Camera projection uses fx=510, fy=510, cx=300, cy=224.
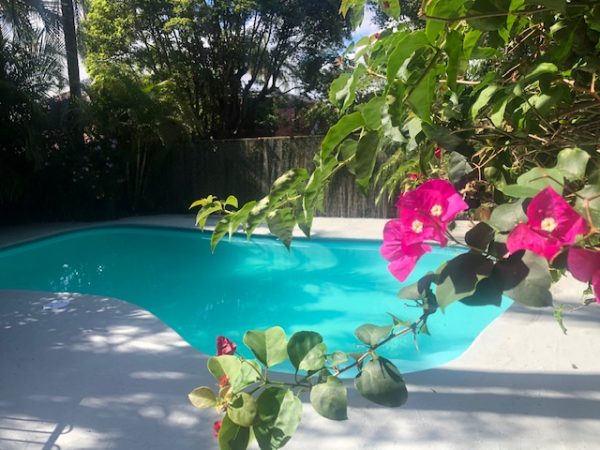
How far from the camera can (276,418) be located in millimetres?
569

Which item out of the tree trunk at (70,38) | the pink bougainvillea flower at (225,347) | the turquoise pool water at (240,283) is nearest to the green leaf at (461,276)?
the pink bougainvillea flower at (225,347)

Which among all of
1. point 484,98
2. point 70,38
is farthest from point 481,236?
point 70,38

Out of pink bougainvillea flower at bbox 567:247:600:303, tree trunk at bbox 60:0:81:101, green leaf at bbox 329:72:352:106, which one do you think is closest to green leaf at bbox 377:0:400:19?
green leaf at bbox 329:72:352:106

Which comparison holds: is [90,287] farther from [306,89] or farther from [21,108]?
[306,89]

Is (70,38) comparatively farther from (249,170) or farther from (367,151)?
(367,151)

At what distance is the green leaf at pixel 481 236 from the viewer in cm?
54

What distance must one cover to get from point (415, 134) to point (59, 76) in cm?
1130

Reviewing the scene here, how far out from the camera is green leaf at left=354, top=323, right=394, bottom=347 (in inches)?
26.0

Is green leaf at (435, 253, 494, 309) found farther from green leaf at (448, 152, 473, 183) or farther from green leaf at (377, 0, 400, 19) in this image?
green leaf at (377, 0, 400, 19)

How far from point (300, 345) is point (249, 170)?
11001 mm

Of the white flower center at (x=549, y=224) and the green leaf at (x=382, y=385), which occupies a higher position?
the white flower center at (x=549, y=224)

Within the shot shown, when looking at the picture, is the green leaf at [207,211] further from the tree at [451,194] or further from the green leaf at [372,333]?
the green leaf at [372,333]

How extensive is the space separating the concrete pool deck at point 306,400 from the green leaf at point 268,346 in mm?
1821

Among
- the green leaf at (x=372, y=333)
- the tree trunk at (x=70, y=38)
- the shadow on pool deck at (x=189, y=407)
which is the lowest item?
the shadow on pool deck at (x=189, y=407)
